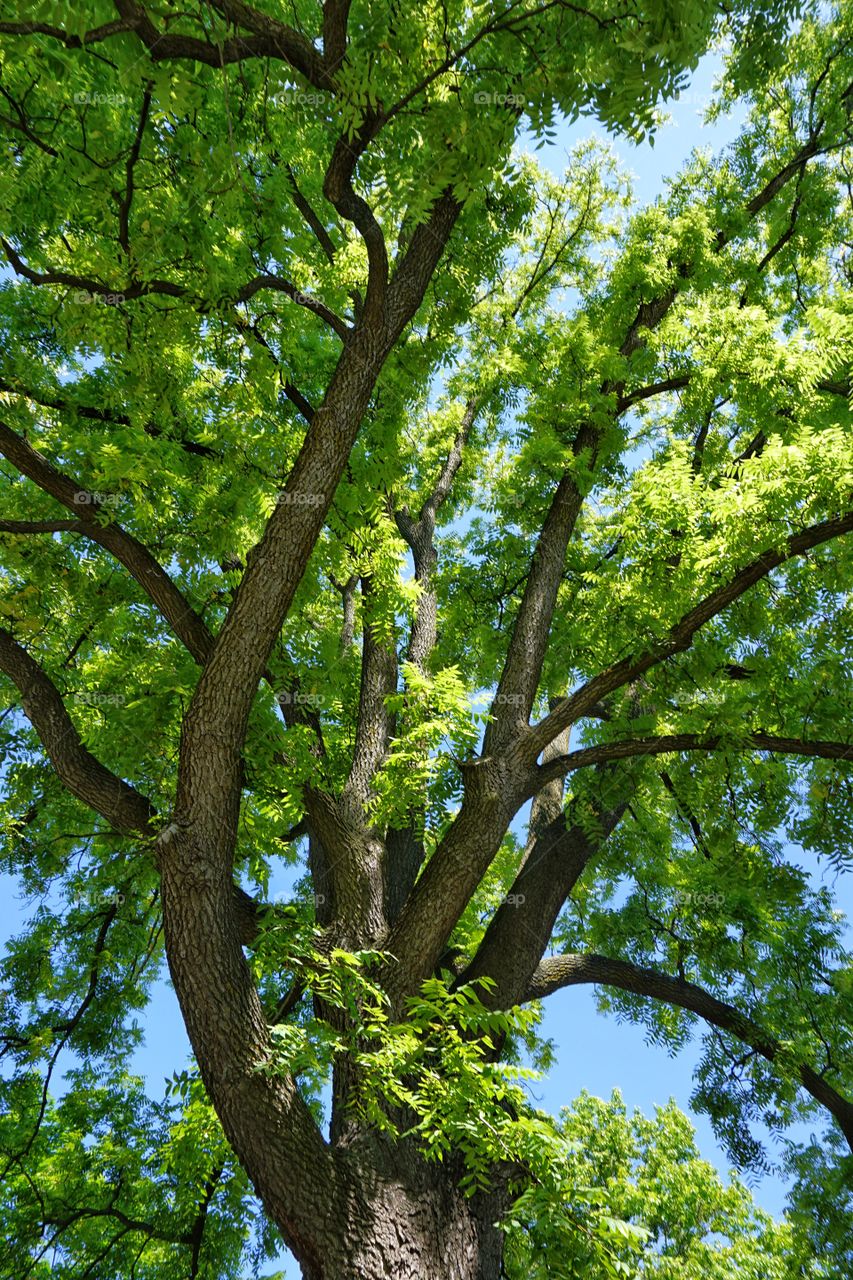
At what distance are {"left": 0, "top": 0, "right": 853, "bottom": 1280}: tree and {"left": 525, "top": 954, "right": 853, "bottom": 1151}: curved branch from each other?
0.07 m

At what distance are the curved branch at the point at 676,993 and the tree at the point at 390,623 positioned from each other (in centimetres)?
7

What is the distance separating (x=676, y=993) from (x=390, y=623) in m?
3.93

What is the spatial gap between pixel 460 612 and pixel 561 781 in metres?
1.96

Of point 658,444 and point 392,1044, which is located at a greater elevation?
point 658,444

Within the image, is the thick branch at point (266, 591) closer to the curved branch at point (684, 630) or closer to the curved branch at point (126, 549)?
the curved branch at point (126, 549)

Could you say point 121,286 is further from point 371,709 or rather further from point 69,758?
point 371,709

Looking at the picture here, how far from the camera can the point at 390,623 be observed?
6.46 m

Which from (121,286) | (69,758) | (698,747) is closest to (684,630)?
(698,747)

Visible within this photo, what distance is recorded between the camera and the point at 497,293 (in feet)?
32.9

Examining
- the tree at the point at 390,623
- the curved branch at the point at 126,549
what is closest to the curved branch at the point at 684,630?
the tree at the point at 390,623

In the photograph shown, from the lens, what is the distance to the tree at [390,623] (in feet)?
12.9

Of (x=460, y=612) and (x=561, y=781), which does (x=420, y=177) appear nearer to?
(x=460, y=612)

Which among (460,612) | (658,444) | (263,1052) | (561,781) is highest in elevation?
(658,444)

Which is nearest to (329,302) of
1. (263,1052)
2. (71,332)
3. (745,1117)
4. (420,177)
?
(71,332)
